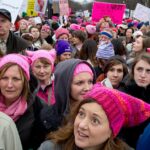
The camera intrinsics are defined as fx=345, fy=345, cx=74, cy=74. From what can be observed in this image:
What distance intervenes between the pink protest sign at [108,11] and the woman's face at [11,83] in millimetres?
9321

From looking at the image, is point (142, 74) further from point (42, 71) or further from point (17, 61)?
point (17, 61)

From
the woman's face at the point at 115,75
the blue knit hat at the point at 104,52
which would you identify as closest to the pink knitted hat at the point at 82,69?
the woman's face at the point at 115,75

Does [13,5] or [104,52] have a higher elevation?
[13,5]

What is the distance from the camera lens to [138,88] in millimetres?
3545

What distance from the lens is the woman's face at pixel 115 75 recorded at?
14.5ft

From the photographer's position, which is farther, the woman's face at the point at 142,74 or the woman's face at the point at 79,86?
the woman's face at the point at 142,74

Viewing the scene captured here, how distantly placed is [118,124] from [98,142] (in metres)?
0.18

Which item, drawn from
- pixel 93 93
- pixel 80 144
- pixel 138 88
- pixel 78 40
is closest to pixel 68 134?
pixel 80 144

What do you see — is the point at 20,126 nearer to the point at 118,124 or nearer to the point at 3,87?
the point at 3,87

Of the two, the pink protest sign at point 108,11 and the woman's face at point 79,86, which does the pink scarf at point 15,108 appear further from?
the pink protest sign at point 108,11

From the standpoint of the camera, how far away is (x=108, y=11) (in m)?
12.1

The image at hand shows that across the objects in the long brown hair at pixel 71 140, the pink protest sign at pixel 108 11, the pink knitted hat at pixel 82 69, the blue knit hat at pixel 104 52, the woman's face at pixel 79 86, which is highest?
the pink protest sign at pixel 108 11

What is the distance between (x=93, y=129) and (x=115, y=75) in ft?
7.43

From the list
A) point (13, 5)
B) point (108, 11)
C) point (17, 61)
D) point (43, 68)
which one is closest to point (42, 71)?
point (43, 68)
